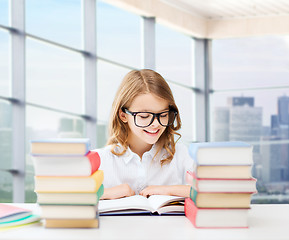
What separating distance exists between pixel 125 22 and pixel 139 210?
15.3ft

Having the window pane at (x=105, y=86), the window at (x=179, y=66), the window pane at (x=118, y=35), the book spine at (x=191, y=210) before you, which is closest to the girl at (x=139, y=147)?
the book spine at (x=191, y=210)

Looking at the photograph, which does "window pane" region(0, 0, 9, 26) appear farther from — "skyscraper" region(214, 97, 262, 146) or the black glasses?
"skyscraper" region(214, 97, 262, 146)

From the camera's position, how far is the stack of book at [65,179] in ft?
3.91

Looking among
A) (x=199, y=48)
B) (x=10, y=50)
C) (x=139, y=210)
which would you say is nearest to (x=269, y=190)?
(x=199, y=48)

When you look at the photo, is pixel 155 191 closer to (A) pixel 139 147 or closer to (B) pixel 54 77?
(A) pixel 139 147

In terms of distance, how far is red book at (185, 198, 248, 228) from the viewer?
1.23m

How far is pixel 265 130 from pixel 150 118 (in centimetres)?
573

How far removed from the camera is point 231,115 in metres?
7.27

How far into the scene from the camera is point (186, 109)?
7027 mm

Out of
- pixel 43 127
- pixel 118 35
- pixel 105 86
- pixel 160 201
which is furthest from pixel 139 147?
pixel 118 35

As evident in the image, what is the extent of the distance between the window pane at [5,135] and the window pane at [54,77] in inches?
11.1

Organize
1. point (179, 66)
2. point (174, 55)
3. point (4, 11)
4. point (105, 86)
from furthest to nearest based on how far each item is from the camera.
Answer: point (179, 66) < point (174, 55) < point (105, 86) < point (4, 11)

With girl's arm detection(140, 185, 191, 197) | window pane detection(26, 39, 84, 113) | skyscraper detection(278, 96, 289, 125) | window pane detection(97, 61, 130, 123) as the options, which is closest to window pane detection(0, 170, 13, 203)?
window pane detection(26, 39, 84, 113)

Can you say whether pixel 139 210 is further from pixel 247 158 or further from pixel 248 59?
pixel 248 59
